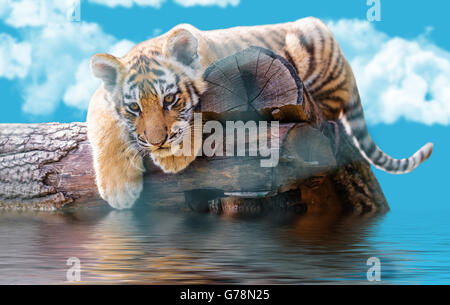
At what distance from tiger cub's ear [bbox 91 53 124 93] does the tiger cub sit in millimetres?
12

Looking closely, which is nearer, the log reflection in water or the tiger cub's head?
the log reflection in water

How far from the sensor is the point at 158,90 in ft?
21.1

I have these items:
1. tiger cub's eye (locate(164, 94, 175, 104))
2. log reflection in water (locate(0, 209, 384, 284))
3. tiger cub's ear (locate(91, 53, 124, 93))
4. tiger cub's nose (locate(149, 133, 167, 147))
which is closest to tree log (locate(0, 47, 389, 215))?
tiger cub's eye (locate(164, 94, 175, 104))

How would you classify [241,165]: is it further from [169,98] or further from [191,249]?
[191,249]

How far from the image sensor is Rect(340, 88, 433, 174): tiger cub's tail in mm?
7508

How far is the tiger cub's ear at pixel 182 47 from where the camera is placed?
6379 millimetres

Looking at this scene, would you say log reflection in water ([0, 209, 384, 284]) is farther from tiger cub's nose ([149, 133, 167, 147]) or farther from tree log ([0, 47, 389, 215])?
tiger cub's nose ([149, 133, 167, 147])

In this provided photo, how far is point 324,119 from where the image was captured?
7445 mm

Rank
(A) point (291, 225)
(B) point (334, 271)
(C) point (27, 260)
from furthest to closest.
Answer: (A) point (291, 225), (C) point (27, 260), (B) point (334, 271)

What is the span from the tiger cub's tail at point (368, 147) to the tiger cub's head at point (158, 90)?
2.48 metres

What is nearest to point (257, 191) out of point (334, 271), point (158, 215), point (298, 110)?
point (298, 110)

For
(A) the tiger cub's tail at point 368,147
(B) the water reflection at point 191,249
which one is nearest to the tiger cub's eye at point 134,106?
(B) the water reflection at point 191,249
